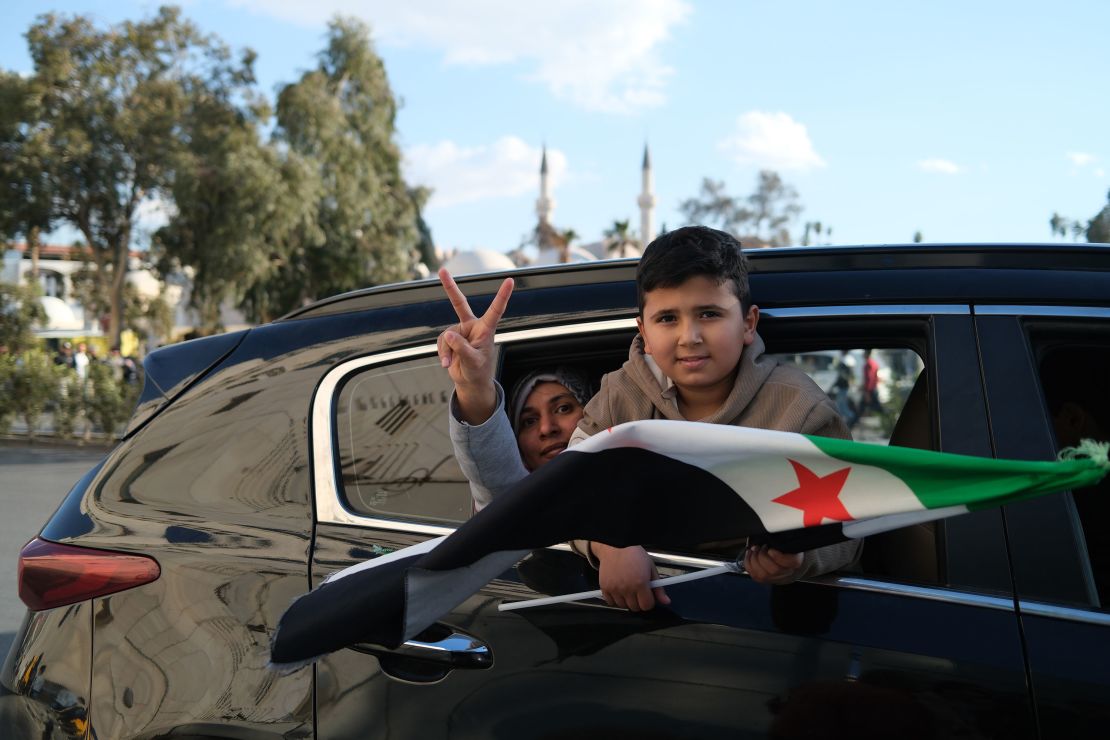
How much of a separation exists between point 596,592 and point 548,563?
0.44 feet

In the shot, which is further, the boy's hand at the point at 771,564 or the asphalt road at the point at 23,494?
the asphalt road at the point at 23,494

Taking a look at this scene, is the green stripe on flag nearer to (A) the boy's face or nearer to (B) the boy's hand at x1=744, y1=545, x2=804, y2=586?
(B) the boy's hand at x1=744, y1=545, x2=804, y2=586

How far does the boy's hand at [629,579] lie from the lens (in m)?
1.78

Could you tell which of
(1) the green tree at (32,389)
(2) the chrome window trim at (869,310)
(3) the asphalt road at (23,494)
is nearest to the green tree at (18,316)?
(1) the green tree at (32,389)

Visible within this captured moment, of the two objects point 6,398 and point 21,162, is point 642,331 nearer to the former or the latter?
point 6,398

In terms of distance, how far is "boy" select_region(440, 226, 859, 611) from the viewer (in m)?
1.99

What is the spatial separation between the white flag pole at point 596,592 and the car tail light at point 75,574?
827mm

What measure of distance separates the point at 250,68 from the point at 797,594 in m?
31.7

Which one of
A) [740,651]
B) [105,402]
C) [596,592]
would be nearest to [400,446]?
[596,592]

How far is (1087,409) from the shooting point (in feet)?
8.47

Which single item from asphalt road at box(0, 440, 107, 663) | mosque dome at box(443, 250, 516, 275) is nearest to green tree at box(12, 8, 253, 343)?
asphalt road at box(0, 440, 107, 663)

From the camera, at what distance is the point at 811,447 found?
1580 mm

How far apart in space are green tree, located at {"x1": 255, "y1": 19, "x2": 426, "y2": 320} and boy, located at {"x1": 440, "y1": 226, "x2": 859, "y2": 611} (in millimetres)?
30859

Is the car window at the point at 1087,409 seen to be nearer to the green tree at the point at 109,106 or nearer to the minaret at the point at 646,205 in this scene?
the green tree at the point at 109,106
